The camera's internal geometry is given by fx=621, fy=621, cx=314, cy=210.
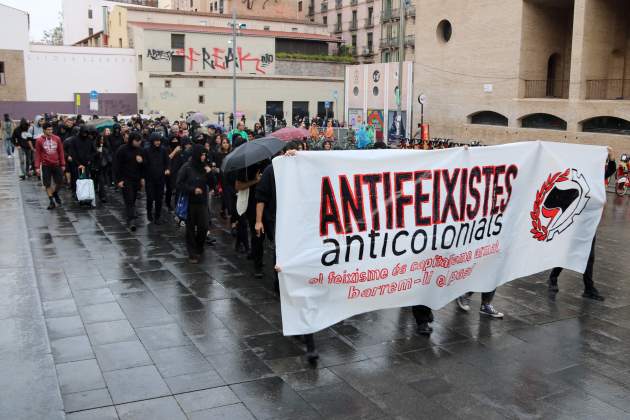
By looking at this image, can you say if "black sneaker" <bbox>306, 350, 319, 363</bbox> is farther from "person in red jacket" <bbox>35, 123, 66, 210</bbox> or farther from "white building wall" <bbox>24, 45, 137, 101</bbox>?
"white building wall" <bbox>24, 45, 137, 101</bbox>

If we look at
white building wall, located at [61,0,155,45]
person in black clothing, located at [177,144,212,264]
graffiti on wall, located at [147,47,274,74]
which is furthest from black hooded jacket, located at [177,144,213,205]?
white building wall, located at [61,0,155,45]

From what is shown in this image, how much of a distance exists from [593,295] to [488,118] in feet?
88.1

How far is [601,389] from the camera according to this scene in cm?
543

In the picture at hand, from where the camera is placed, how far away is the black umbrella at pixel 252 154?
8365 mm

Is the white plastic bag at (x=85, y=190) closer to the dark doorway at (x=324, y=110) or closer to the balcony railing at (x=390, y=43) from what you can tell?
the dark doorway at (x=324, y=110)

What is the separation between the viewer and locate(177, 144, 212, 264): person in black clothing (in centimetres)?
961

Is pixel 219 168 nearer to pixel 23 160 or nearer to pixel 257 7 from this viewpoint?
pixel 23 160

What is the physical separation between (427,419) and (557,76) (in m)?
32.4

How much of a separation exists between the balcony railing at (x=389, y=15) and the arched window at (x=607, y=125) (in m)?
36.0

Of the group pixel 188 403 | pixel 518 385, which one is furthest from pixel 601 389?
pixel 188 403

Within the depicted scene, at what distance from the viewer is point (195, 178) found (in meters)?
9.70

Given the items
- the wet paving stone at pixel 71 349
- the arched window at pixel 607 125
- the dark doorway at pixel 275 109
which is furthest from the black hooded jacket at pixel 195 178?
the dark doorway at pixel 275 109

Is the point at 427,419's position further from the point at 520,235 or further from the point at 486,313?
the point at 520,235

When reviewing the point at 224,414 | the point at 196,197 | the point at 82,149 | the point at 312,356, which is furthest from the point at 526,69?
the point at 224,414
